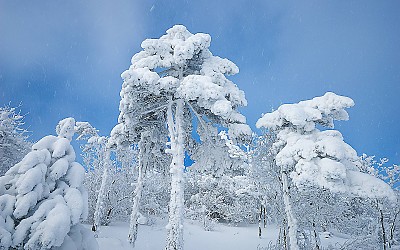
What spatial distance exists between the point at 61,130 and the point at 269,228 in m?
27.2

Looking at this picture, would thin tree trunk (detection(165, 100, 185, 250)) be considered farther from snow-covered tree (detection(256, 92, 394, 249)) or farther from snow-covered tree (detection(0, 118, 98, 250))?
snow-covered tree (detection(0, 118, 98, 250))

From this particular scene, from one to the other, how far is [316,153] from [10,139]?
20384 mm

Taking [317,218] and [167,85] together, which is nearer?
[167,85]

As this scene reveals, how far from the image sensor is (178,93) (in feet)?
39.1

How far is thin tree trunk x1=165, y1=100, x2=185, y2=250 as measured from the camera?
1061 centimetres

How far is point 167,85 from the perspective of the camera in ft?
39.1

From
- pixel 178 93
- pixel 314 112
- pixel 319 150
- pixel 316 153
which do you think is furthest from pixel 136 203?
pixel 314 112


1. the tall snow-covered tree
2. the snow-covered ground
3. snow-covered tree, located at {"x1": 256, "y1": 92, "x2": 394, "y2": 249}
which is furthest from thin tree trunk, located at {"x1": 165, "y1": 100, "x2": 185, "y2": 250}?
the snow-covered ground

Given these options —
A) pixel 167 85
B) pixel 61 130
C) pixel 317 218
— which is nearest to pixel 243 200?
pixel 317 218

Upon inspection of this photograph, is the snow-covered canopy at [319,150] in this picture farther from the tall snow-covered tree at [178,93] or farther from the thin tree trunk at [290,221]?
the tall snow-covered tree at [178,93]

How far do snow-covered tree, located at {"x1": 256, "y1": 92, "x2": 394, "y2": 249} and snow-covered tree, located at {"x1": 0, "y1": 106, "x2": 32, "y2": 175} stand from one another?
17612mm

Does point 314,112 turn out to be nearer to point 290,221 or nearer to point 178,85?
point 290,221

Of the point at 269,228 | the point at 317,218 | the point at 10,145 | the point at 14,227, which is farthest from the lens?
the point at 269,228

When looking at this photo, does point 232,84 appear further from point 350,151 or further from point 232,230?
point 232,230
